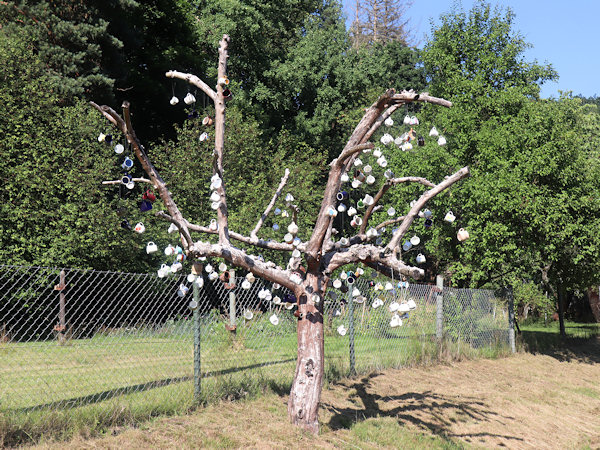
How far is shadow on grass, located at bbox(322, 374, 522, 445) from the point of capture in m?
6.86

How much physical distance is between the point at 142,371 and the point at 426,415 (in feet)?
12.7

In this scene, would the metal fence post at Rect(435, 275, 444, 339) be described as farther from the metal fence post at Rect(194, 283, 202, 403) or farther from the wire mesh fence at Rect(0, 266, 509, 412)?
the metal fence post at Rect(194, 283, 202, 403)

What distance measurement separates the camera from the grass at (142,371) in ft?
17.3

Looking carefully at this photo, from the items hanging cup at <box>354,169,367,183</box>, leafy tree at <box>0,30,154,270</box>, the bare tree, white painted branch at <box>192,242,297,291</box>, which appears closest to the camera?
white painted branch at <box>192,242,297,291</box>

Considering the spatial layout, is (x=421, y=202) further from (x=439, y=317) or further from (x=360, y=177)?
(x=439, y=317)

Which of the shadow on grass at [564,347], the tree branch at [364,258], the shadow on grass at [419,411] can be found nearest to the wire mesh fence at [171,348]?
the tree branch at [364,258]

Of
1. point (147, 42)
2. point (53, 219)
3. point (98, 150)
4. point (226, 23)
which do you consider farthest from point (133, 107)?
point (53, 219)

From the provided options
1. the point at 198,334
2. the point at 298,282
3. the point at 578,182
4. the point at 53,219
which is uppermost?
the point at 578,182

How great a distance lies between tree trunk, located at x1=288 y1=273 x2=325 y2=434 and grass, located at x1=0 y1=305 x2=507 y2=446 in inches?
44.4

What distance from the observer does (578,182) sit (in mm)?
14391

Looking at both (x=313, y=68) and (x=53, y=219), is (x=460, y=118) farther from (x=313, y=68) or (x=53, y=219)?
(x=313, y=68)

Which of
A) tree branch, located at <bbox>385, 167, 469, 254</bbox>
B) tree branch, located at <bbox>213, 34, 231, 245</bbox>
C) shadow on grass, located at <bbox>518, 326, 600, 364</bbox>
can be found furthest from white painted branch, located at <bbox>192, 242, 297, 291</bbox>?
shadow on grass, located at <bbox>518, 326, 600, 364</bbox>

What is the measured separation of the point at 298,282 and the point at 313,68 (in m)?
23.1

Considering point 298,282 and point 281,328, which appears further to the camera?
point 281,328
